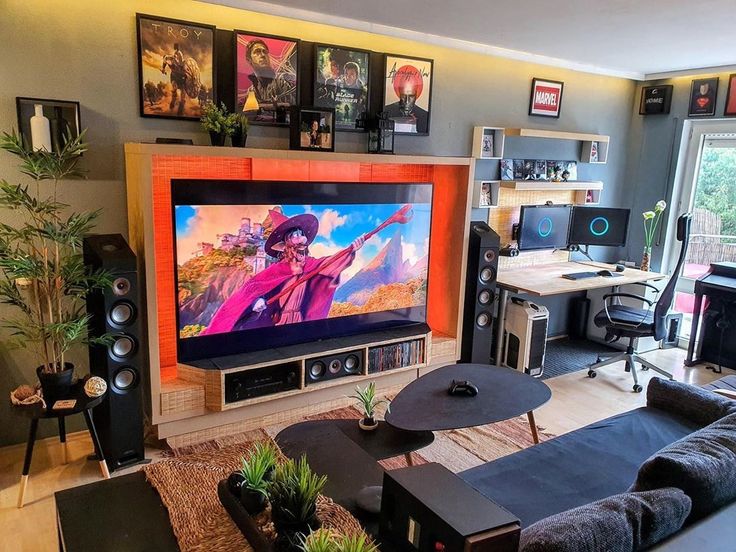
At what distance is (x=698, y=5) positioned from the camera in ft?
9.47

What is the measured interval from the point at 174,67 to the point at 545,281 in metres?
2.99

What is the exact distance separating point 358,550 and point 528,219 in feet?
12.3

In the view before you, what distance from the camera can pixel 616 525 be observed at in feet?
4.69

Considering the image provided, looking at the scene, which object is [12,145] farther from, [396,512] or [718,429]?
[718,429]

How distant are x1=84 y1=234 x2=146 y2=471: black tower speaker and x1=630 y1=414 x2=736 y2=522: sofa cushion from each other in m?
2.32

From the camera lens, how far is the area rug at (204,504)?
163 cm

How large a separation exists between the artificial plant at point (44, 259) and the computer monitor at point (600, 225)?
12.6 feet

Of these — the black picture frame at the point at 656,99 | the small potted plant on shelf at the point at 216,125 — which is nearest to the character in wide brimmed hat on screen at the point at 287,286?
the small potted plant on shelf at the point at 216,125

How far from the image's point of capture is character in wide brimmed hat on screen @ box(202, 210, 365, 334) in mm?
3309

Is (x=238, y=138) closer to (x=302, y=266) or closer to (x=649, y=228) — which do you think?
(x=302, y=266)

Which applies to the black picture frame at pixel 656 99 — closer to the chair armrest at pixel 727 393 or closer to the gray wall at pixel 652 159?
the gray wall at pixel 652 159

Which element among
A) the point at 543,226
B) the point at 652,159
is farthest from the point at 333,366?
the point at 652,159

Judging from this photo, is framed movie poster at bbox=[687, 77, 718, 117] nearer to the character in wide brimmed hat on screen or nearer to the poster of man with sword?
the poster of man with sword

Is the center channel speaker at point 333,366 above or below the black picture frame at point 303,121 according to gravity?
below
